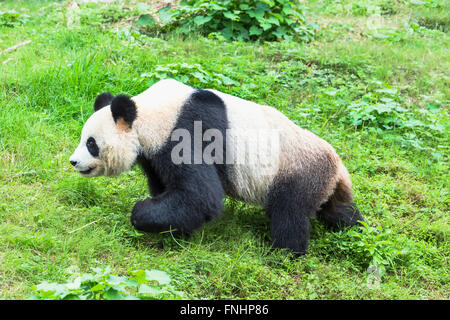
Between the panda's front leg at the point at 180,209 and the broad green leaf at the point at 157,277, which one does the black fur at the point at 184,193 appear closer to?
the panda's front leg at the point at 180,209

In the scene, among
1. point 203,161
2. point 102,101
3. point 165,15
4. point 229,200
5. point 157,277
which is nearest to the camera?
point 157,277

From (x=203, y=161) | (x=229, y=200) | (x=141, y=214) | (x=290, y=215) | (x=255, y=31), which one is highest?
(x=255, y=31)

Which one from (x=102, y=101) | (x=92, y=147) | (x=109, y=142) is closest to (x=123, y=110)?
(x=109, y=142)

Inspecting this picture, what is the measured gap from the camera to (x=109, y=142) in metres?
4.29

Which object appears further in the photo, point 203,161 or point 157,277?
point 203,161

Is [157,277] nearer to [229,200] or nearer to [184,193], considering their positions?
[184,193]

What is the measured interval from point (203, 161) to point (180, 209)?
0.47 meters

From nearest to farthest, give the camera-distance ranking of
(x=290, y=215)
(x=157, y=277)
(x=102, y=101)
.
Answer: (x=157, y=277) < (x=290, y=215) < (x=102, y=101)

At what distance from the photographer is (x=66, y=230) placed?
14.2 feet

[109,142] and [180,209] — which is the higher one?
[109,142]

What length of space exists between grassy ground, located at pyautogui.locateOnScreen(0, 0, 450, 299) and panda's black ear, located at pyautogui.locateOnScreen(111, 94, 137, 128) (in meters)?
0.93

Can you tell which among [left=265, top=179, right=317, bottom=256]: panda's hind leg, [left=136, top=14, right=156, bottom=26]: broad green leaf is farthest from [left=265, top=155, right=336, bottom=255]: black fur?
[left=136, top=14, right=156, bottom=26]: broad green leaf

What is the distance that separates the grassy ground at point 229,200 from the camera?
402 cm
